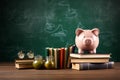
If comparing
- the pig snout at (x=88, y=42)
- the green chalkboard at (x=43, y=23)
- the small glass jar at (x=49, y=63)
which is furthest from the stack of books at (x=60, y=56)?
the green chalkboard at (x=43, y=23)

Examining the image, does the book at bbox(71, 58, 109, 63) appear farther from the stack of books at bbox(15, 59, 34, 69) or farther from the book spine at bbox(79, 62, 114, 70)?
the stack of books at bbox(15, 59, 34, 69)

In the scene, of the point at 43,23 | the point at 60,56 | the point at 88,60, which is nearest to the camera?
the point at 88,60

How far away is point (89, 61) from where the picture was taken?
8.11ft

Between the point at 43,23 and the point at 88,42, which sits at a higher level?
the point at 43,23

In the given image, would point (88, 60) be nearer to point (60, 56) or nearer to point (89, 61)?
point (89, 61)

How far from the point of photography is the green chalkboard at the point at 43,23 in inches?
121

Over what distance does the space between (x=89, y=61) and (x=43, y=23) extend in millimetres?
784

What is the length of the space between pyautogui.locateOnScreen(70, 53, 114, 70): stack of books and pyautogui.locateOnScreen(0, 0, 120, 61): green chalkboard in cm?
60

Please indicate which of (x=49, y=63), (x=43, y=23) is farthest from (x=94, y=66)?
(x=43, y=23)

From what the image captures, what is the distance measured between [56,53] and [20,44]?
24.8 inches

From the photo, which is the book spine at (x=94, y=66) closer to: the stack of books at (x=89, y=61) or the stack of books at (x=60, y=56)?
the stack of books at (x=89, y=61)

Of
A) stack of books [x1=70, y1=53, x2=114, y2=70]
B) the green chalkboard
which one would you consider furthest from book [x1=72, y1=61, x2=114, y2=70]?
the green chalkboard

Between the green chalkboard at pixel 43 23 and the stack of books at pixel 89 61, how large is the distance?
0.60 m

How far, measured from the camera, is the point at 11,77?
6.68 feet
